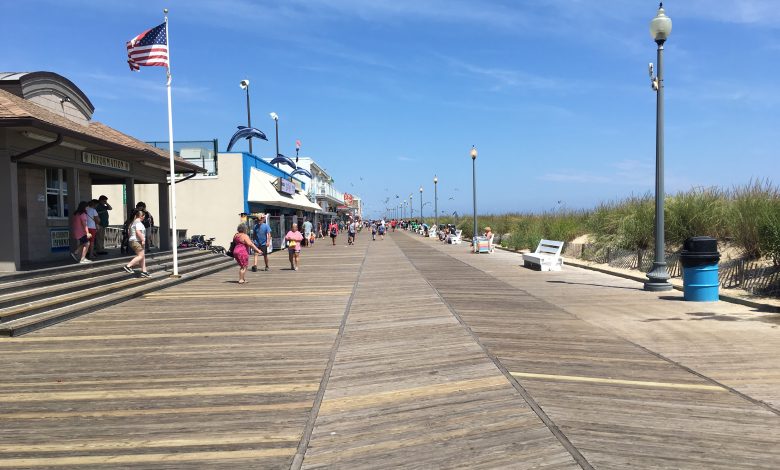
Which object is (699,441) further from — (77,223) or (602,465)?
(77,223)

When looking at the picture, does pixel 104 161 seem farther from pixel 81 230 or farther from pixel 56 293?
pixel 56 293

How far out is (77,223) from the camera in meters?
13.6

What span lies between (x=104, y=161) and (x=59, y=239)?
2599mm

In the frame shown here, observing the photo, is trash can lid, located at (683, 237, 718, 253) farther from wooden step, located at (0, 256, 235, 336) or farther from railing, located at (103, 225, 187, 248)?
railing, located at (103, 225, 187, 248)

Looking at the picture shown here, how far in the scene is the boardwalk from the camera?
420 centimetres

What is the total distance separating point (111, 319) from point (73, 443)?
20.1 feet

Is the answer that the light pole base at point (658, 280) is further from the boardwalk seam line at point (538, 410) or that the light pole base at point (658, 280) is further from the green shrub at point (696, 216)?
the boardwalk seam line at point (538, 410)

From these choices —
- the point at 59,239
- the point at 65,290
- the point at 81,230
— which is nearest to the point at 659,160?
the point at 65,290

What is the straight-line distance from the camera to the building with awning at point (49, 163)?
10894 millimetres

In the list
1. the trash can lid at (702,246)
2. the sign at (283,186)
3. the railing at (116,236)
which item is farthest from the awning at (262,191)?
the trash can lid at (702,246)

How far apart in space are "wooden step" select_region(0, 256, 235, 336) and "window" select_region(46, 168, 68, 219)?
3.57 meters

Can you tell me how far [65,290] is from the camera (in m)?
11.4

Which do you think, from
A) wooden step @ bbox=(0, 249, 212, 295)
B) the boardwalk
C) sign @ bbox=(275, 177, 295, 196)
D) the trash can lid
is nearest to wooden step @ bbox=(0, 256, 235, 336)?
the boardwalk

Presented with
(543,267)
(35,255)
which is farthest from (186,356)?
(543,267)
